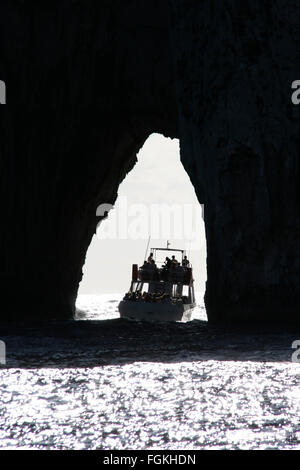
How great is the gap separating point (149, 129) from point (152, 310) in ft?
36.2

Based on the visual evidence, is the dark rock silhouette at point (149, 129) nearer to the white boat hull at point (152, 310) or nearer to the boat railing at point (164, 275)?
the white boat hull at point (152, 310)

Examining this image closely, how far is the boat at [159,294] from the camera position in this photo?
4300 cm

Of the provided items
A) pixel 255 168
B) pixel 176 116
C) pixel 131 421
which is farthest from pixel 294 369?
pixel 176 116

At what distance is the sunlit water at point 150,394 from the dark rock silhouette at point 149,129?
7245mm

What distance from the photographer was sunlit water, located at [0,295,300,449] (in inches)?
561

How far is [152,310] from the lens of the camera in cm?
4281

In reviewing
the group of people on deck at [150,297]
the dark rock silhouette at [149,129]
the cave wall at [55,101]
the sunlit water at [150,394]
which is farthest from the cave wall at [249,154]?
the sunlit water at [150,394]

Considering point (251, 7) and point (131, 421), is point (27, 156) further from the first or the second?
point (131, 421)

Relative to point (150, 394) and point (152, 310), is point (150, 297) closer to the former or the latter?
point (152, 310)

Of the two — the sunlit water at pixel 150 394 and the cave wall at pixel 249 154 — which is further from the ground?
the cave wall at pixel 249 154

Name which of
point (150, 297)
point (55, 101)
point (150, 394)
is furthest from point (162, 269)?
point (150, 394)
